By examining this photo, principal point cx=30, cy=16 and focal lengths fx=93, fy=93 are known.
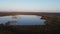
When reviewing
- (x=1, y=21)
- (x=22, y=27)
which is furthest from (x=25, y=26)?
(x=1, y=21)

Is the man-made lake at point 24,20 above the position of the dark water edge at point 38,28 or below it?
above

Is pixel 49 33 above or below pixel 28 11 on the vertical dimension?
below

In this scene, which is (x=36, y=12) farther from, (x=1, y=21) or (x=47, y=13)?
(x=1, y=21)

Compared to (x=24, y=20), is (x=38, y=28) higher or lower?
lower

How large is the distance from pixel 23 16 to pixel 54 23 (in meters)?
0.46

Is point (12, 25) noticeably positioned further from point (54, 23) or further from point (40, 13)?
point (54, 23)

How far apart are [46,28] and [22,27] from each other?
0.34 metres

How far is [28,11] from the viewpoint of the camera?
1.44m

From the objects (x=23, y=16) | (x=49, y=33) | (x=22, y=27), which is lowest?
(x=49, y=33)

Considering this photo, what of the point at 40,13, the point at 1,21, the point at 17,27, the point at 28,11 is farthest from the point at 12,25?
the point at 40,13

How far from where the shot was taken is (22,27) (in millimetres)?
1318

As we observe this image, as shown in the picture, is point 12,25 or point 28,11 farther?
point 28,11

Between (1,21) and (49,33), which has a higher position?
(1,21)

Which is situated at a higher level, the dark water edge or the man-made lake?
the man-made lake
